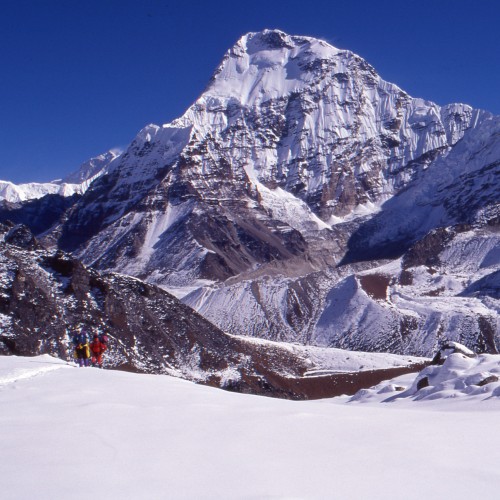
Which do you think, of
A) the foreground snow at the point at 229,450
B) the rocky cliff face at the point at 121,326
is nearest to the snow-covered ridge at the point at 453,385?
the foreground snow at the point at 229,450

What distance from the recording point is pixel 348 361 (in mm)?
110000

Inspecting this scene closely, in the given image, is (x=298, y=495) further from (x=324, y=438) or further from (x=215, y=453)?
(x=324, y=438)

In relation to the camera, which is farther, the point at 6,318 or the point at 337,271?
the point at 337,271

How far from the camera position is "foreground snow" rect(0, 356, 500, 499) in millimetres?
10844

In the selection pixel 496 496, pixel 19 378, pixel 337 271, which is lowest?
pixel 496 496

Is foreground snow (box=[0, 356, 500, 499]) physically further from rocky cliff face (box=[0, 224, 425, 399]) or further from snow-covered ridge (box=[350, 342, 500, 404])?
rocky cliff face (box=[0, 224, 425, 399])

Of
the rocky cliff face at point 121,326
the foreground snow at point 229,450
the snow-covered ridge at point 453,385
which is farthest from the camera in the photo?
the rocky cliff face at point 121,326

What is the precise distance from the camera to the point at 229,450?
13.0 m

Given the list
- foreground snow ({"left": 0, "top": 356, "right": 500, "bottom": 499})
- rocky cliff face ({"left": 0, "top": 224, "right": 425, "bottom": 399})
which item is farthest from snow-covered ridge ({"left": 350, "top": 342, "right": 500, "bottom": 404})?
rocky cliff face ({"left": 0, "top": 224, "right": 425, "bottom": 399})

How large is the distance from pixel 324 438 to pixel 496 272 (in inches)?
5861

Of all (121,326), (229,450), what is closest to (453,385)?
(229,450)

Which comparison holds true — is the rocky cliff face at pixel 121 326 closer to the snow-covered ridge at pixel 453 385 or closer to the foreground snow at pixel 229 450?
the snow-covered ridge at pixel 453 385

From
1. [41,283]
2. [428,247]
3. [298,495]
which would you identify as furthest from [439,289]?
[298,495]

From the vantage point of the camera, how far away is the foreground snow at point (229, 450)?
10844 millimetres
